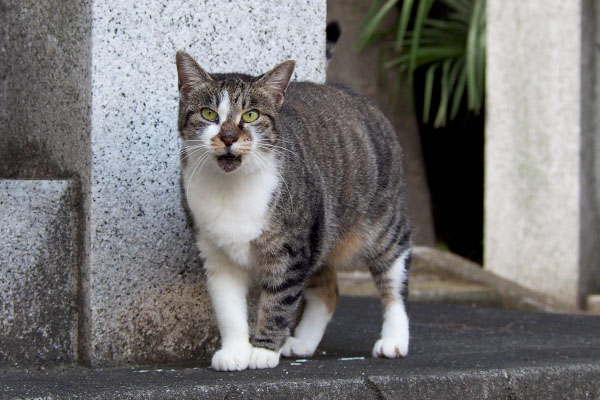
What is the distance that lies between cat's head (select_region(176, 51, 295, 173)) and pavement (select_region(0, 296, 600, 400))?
2.29 feet

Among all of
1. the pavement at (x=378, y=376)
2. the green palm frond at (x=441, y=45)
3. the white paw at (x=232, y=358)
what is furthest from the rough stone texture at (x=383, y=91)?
the white paw at (x=232, y=358)

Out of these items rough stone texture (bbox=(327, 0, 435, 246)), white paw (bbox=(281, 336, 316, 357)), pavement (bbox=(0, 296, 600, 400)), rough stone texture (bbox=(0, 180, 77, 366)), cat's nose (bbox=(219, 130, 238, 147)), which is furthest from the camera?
rough stone texture (bbox=(327, 0, 435, 246))

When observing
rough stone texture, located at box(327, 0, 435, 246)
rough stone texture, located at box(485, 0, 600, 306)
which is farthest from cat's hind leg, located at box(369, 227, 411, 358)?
rough stone texture, located at box(327, 0, 435, 246)

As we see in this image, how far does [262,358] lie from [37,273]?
0.82 metres

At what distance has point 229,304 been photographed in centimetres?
318

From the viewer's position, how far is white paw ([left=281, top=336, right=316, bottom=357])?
3582mm

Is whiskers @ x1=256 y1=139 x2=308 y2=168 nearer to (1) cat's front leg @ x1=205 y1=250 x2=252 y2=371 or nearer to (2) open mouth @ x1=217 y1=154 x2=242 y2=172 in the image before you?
(2) open mouth @ x1=217 y1=154 x2=242 y2=172

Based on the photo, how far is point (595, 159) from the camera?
566 centimetres

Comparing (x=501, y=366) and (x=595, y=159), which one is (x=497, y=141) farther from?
(x=501, y=366)

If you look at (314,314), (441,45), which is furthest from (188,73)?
(441,45)

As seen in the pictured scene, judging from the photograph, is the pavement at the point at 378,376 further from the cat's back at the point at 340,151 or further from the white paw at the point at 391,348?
the cat's back at the point at 340,151

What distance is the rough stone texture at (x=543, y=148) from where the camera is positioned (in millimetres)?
5652

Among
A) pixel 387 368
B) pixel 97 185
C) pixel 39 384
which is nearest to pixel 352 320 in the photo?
pixel 387 368

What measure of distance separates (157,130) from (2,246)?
66 centimetres
